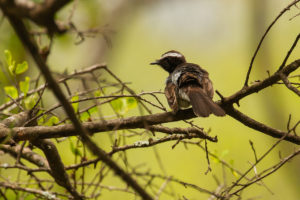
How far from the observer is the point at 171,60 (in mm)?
5969

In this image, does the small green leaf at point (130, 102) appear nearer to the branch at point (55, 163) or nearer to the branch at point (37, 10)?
the branch at point (55, 163)

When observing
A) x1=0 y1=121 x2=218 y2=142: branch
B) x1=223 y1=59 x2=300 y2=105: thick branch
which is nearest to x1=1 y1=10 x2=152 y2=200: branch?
x1=0 y1=121 x2=218 y2=142: branch

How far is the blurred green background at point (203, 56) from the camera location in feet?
35.0

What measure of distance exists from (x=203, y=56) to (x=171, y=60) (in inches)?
579

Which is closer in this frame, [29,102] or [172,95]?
[29,102]

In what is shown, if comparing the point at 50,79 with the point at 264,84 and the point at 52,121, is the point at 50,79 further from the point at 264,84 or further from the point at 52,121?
the point at 52,121

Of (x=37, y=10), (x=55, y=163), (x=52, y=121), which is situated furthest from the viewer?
(x=52, y=121)

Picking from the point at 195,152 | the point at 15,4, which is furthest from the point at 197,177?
the point at 15,4

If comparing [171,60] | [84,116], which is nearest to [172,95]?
[84,116]

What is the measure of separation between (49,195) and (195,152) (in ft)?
37.2

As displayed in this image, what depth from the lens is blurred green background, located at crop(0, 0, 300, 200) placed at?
10672 millimetres

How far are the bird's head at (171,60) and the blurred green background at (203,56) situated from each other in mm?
1591

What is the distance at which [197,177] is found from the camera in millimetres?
13195

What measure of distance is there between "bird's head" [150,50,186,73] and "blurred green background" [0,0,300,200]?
1591mm
